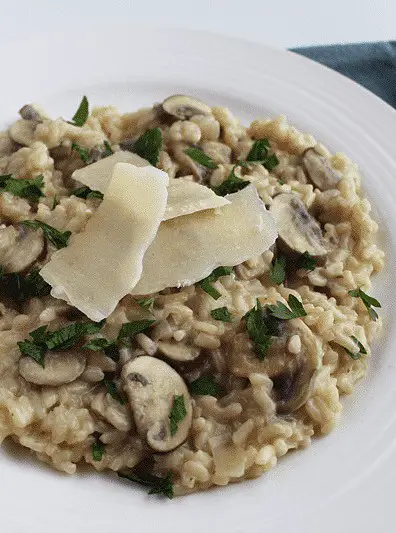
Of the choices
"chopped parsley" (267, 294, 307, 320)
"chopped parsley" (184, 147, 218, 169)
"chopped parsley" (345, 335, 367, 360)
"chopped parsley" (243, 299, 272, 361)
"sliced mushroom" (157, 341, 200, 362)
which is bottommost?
"sliced mushroom" (157, 341, 200, 362)

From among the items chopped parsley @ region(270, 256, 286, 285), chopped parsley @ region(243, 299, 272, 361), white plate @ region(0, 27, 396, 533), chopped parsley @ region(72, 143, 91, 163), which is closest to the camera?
white plate @ region(0, 27, 396, 533)

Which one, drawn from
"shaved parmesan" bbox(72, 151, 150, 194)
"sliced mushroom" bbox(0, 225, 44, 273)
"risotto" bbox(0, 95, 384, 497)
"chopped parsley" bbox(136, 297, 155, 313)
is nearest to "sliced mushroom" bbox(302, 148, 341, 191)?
"risotto" bbox(0, 95, 384, 497)

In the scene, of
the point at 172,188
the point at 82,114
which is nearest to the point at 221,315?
the point at 172,188

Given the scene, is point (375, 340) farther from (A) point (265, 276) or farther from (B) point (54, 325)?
(B) point (54, 325)

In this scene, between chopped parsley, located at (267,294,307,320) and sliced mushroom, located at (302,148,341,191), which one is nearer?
chopped parsley, located at (267,294,307,320)

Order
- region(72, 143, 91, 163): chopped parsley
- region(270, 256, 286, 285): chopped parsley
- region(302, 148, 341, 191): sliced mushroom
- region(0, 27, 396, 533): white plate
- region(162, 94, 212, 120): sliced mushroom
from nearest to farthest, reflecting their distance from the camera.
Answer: region(0, 27, 396, 533): white plate, region(270, 256, 286, 285): chopped parsley, region(72, 143, 91, 163): chopped parsley, region(302, 148, 341, 191): sliced mushroom, region(162, 94, 212, 120): sliced mushroom

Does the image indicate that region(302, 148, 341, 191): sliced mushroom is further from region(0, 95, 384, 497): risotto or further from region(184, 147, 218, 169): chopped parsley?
region(184, 147, 218, 169): chopped parsley

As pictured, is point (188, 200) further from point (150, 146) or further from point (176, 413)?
point (176, 413)

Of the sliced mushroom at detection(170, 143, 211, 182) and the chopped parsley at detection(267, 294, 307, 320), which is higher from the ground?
the chopped parsley at detection(267, 294, 307, 320)
